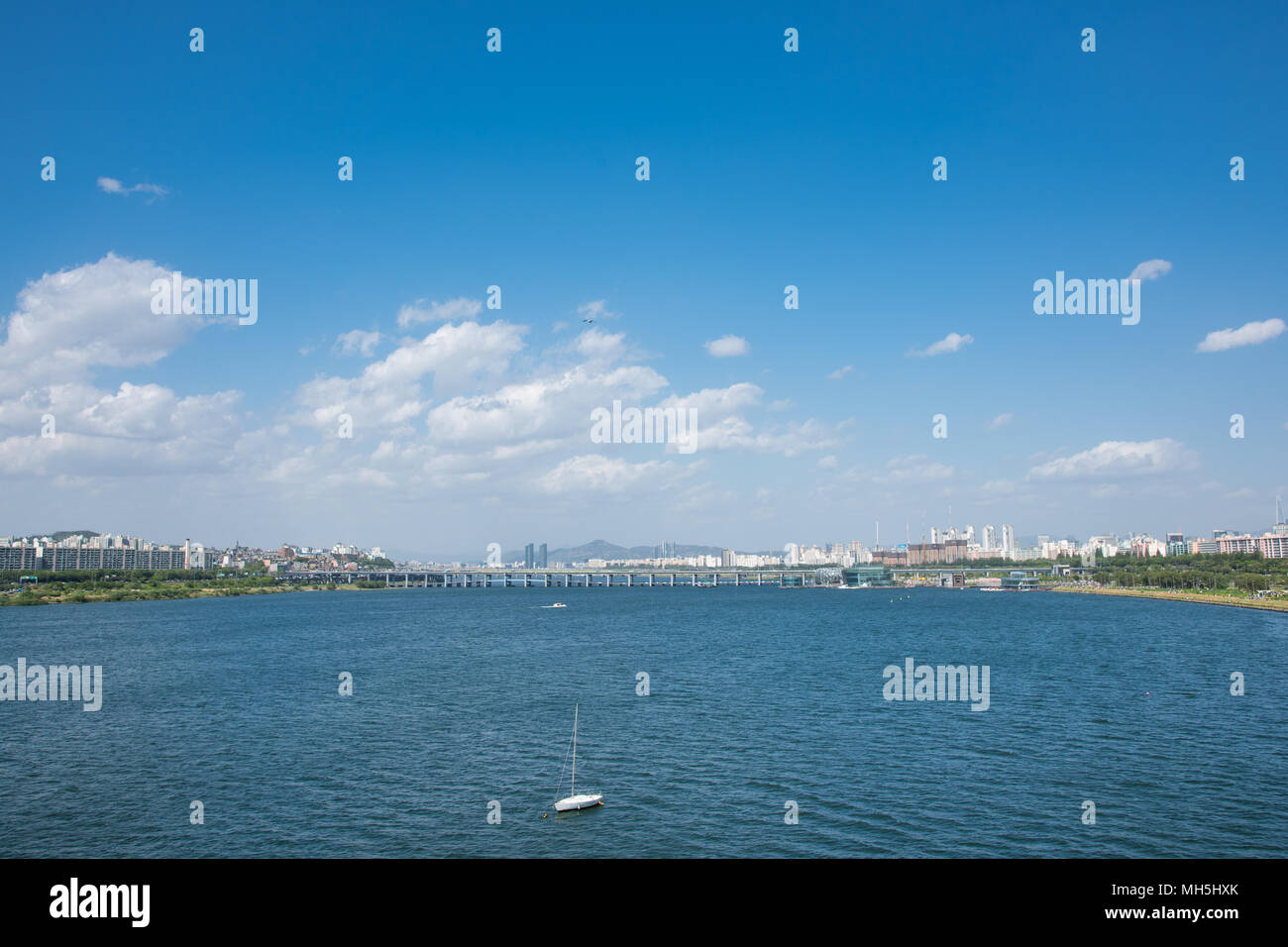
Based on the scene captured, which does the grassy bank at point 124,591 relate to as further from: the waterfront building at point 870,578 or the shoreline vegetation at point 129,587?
the waterfront building at point 870,578

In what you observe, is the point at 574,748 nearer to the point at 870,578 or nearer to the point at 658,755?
the point at 658,755

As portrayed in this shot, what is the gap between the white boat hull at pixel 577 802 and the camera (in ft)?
66.0

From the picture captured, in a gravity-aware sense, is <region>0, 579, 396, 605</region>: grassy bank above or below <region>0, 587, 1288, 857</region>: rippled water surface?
below

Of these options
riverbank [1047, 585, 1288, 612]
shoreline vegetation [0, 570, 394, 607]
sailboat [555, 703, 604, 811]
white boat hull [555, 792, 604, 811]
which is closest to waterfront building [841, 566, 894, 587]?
riverbank [1047, 585, 1288, 612]

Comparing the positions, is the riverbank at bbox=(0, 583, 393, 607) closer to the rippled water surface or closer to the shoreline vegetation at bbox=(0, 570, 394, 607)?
the shoreline vegetation at bbox=(0, 570, 394, 607)

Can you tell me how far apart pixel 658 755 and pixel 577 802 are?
18.7ft

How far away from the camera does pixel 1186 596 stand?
102875 mm

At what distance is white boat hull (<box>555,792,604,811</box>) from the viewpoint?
20109 mm

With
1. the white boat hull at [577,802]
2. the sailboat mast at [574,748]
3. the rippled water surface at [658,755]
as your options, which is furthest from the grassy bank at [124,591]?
the white boat hull at [577,802]

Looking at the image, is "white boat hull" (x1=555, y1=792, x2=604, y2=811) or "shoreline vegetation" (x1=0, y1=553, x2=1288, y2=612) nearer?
"white boat hull" (x1=555, y1=792, x2=604, y2=811)

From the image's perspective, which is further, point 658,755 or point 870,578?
point 870,578

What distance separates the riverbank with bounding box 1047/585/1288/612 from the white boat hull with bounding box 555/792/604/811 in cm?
8815

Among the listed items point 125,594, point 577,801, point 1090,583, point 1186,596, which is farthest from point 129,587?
point 1090,583

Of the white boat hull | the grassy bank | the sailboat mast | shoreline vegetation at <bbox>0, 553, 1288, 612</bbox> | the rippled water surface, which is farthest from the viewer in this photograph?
the grassy bank
